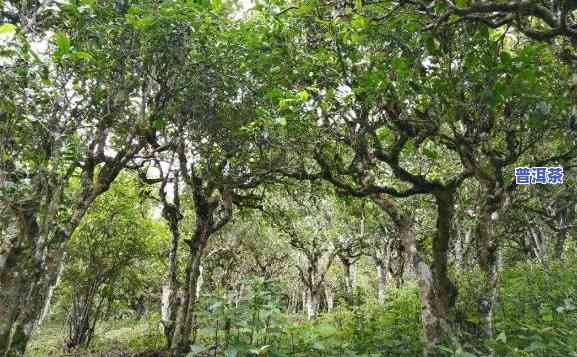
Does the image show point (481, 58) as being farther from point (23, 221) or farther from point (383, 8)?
point (23, 221)

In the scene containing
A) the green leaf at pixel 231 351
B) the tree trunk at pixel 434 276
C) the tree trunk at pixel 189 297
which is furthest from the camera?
the tree trunk at pixel 189 297

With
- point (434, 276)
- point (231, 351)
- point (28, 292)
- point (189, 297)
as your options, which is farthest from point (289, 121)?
point (28, 292)

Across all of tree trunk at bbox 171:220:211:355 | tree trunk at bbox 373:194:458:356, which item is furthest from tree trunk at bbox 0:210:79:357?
tree trunk at bbox 373:194:458:356

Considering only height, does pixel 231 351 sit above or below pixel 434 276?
below

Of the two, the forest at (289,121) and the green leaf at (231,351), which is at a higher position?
the forest at (289,121)

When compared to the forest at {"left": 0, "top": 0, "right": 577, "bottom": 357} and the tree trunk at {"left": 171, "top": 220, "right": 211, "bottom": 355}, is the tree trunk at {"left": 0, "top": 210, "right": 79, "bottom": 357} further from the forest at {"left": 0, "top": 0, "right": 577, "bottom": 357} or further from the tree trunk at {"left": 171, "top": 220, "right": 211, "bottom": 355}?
the tree trunk at {"left": 171, "top": 220, "right": 211, "bottom": 355}

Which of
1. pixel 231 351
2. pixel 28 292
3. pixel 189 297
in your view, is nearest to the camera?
pixel 231 351

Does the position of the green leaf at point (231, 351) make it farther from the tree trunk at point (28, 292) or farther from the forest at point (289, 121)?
the tree trunk at point (28, 292)

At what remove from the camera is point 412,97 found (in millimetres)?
8609

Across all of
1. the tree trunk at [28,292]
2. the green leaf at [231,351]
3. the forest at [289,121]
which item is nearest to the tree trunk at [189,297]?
the forest at [289,121]

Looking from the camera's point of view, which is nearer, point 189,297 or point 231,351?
point 231,351

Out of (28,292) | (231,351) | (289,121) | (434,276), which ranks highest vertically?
(289,121)

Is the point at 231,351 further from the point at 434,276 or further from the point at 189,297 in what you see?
the point at 189,297

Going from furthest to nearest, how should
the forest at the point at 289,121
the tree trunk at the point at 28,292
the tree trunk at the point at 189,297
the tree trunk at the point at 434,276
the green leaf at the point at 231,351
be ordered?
the tree trunk at the point at 189,297 < the tree trunk at the point at 434,276 < the tree trunk at the point at 28,292 < the forest at the point at 289,121 < the green leaf at the point at 231,351
